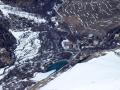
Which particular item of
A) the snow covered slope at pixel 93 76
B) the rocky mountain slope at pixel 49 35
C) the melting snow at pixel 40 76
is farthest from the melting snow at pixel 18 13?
the snow covered slope at pixel 93 76

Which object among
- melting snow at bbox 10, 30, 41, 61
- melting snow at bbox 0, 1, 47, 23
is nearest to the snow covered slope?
melting snow at bbox 10, 30, 41, 61

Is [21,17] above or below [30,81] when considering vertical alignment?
above

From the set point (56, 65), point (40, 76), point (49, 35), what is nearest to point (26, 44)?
Result: point (49, 35)

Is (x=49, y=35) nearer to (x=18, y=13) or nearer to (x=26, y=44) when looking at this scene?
(x=26, y=44)

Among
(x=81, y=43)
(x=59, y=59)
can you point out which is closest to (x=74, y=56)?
(x=59, y=59)

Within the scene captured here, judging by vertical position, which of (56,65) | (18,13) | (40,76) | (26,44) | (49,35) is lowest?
(40,76)

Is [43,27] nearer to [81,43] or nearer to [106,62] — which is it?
[81,43]
